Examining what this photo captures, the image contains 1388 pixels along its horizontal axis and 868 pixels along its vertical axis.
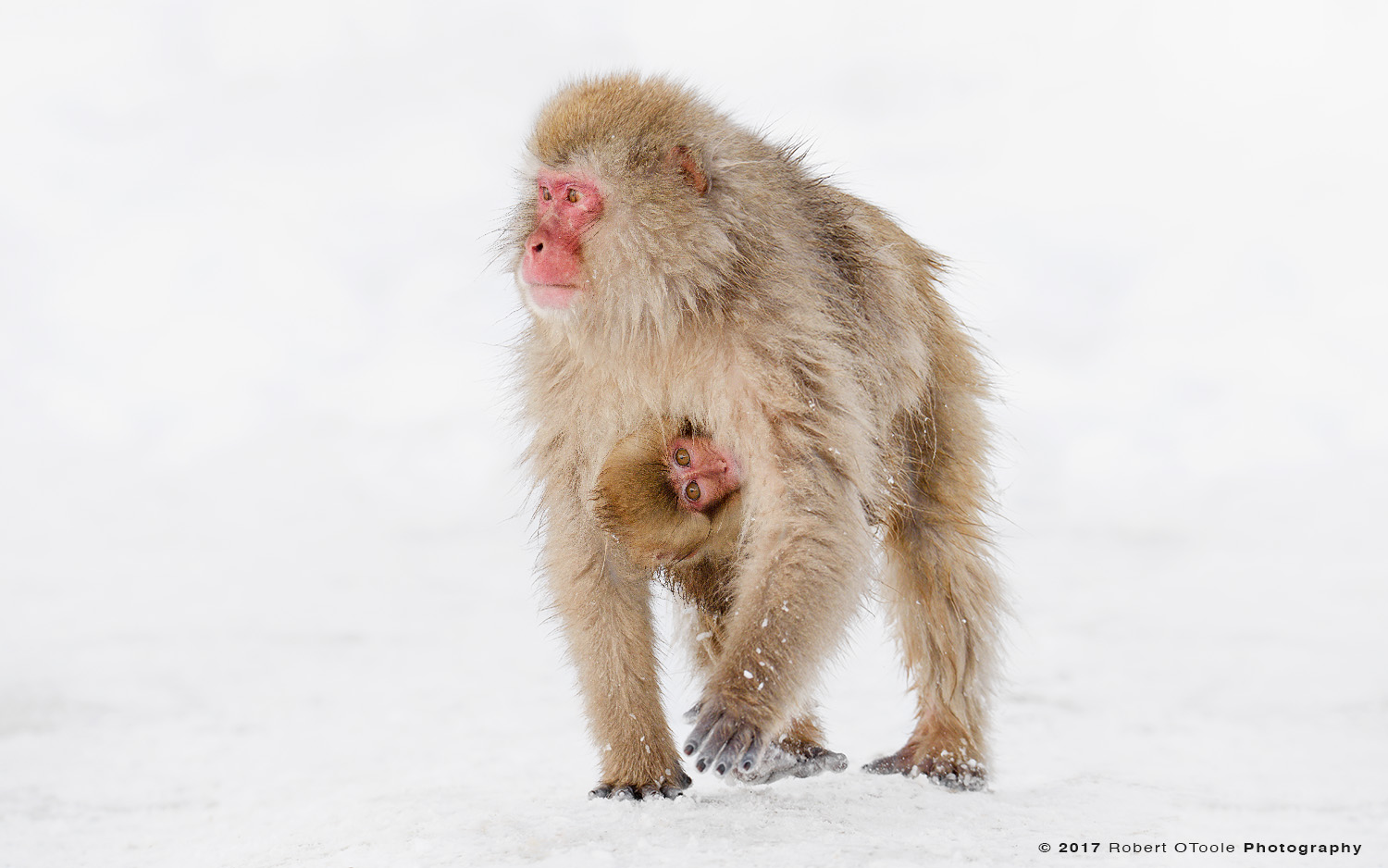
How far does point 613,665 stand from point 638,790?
1.24 ft

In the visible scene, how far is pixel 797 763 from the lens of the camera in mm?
4402

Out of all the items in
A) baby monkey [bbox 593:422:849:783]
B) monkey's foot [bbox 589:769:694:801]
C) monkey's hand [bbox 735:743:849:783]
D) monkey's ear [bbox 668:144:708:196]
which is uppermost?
monkey's ear [bbox 668:144:708:196]

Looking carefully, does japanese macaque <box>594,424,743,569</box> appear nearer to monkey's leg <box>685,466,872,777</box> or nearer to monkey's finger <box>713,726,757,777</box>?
monkey's leg <box>685,466,872,777</box>

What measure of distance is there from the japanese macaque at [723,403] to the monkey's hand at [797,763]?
0.04 ft

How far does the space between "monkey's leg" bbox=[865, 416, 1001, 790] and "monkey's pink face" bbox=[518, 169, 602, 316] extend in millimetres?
1419

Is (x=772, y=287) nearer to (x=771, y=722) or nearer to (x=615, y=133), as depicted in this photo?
(x=615, y=133)

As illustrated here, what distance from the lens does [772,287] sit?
3.64m

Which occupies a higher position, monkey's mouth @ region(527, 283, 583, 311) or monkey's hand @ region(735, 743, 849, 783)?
monkey's mouth @ region(527, 283, 583, 311)

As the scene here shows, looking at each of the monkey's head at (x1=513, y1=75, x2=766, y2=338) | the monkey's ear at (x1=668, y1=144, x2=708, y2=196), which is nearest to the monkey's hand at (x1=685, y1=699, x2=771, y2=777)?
the monkey's head at (x1=513, y1=75, x2=766, y2=338)

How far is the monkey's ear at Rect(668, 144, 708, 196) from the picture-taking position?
362 cm

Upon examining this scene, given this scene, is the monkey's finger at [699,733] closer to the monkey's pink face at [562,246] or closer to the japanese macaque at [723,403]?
the japanese macaque at [723,403]

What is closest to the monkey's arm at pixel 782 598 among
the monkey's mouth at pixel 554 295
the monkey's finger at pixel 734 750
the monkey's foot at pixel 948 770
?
the monkey's finger at pixel 734 750

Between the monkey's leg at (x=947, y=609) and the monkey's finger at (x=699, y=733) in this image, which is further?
the monkey's leg at (x=947, y=609)

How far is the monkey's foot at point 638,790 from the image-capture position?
385 cm
